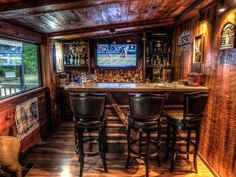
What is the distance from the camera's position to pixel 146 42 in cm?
531

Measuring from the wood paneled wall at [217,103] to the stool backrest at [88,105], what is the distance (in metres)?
1.57

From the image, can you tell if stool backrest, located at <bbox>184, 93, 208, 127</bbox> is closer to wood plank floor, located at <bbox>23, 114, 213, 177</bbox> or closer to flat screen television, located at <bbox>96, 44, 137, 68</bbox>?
wood plank floor, located at <bbox>23, 114, 213, 177</bbox>

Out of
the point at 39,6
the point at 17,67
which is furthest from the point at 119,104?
the point at 39,6

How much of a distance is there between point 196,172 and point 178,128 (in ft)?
2.35

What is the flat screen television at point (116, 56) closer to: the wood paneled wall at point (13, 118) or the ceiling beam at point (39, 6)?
the wood paneled wall at point (13, 118)

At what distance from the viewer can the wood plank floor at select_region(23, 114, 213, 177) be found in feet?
8.79

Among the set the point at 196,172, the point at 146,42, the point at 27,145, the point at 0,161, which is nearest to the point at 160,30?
the point at 146,42

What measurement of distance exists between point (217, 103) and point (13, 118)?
297 centimetres

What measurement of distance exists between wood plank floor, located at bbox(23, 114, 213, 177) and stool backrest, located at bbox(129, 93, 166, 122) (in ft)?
2.94

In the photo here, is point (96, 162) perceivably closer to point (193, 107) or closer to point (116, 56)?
point (193, 107)

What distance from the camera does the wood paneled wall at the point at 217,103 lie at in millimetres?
2240

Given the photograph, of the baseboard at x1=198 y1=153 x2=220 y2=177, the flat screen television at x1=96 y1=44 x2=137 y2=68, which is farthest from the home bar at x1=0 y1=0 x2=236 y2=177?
the flat screen television at x1=96 y1=44 x2=137 y2=68

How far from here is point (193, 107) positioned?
2.47m

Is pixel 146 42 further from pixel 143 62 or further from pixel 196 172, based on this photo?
pixel 196 172
